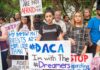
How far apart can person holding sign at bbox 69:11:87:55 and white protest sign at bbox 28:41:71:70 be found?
158 mm

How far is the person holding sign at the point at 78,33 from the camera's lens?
7.98 m

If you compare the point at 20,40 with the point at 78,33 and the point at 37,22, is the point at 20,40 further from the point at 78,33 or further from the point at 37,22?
the point at 78,33

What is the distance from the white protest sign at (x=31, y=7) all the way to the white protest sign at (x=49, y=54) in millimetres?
874

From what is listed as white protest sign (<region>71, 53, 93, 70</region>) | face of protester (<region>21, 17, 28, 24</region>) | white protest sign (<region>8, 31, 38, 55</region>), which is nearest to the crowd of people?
white protest sign (<region>71, 53, 93, 70</region>)

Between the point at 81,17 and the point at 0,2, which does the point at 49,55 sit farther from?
the point at 0,2

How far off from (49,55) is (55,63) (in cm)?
23

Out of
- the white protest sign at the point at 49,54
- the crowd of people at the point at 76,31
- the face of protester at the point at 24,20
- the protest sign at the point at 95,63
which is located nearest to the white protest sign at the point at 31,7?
the face of protester at the point at 24,20

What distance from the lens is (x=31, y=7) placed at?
29.2ft

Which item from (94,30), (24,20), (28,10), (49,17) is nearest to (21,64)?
(24,20)

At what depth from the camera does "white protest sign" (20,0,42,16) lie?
884cm

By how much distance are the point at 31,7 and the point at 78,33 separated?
155 cm

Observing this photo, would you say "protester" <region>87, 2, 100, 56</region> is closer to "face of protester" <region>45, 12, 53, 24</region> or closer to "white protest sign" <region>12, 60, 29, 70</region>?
"face of protester" <region>45, 12, 53, 24</region>

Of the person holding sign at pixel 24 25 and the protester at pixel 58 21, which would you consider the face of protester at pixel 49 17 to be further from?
the person holding sign at pixel 24 25

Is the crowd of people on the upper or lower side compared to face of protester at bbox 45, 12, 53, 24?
lower
